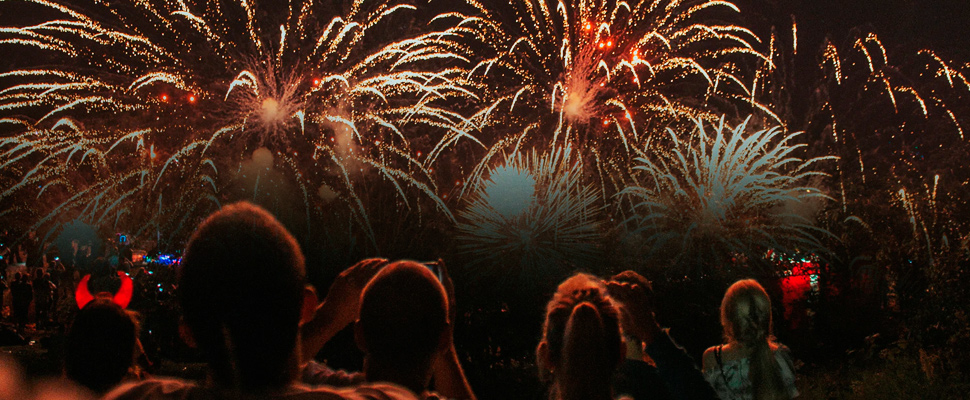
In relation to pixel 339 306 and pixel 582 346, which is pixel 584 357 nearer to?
pixel 582 346

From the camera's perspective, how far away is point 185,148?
13336 millimetres

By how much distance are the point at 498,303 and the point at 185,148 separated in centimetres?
783

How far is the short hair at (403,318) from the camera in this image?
2076 mm

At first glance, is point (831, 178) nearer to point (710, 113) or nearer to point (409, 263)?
point (710, 113)

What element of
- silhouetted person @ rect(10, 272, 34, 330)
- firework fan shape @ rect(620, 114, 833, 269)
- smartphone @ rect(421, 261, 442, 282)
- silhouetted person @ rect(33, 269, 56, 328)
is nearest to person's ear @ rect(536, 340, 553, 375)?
smartphone @ rect(421, 261, 442, 282)

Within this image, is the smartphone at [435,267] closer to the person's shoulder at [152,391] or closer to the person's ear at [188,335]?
the person's ear at [188,335]

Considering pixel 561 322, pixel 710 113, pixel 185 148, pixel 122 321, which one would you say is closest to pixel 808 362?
pixel 710 113

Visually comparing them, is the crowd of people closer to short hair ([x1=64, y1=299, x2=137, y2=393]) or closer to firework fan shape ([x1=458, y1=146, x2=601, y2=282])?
short hair ([x1=64, y1=299, x2=137, y2=393])

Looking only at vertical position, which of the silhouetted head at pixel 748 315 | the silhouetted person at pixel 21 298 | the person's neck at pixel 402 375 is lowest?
the person's neck at pixel 402 375

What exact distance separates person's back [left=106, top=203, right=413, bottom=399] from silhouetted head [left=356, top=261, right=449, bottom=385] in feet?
1.75

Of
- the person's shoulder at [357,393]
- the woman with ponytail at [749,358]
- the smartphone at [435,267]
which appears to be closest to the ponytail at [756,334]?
the woman with ponytail at [749,358]

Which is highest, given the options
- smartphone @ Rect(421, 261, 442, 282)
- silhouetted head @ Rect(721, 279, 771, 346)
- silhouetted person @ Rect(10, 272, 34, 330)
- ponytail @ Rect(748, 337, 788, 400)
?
silhouetted person @ Rect(10, 272, 34, 330)

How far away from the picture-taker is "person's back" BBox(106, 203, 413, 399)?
148cm

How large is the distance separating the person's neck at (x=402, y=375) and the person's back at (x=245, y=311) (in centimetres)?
53
